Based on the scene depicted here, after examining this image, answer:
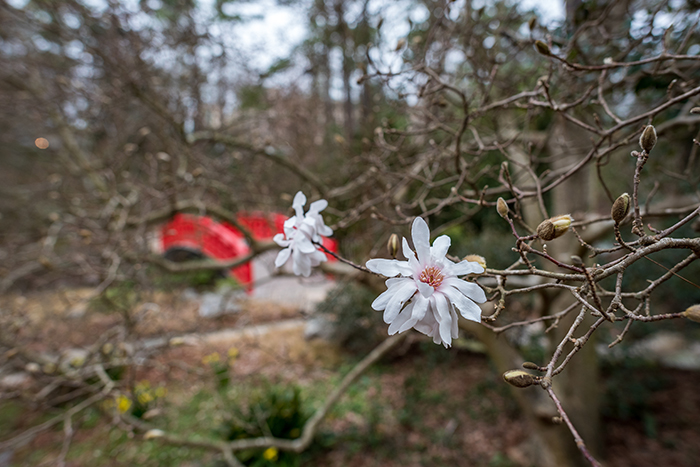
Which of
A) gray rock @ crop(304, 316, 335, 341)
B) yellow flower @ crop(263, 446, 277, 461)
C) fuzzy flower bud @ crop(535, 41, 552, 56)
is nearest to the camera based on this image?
fuzzy flower bud @ crop(535, 41, 552, 56)

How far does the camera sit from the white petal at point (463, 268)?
0.67m

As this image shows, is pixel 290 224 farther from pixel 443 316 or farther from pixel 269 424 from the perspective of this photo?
pixel 269 424

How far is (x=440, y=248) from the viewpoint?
72 cm

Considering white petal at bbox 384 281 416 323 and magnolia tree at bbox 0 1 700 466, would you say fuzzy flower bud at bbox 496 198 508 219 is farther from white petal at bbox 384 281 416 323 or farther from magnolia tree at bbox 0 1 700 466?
white petal at bbox 384 281 416 323

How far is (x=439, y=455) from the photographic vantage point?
3359 mm

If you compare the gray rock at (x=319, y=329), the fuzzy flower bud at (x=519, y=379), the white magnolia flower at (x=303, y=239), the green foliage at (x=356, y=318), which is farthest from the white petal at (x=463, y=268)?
the gray rock at (x=319, y=329)

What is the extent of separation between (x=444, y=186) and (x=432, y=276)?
3353mm

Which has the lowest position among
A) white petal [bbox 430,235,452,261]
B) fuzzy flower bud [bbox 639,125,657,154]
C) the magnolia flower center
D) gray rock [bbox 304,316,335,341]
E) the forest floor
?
the forest floor

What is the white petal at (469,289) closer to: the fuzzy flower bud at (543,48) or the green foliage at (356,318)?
the fuzzy flower bud at (543,48)

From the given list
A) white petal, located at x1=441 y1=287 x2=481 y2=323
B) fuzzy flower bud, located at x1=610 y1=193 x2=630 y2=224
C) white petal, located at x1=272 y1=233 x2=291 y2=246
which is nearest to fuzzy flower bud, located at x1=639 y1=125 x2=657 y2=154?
fuzzy flower bud, located at x1=610 y1=193 x2=630 y2=224

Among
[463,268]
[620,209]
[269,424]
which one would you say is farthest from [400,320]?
[269,424]

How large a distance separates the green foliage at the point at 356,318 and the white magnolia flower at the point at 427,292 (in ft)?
12.4

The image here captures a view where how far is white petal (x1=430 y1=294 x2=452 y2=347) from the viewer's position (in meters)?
0.64

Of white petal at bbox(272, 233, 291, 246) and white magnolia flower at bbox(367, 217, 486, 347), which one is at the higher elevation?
white petal at bbox(272, 233, 291, 246)
